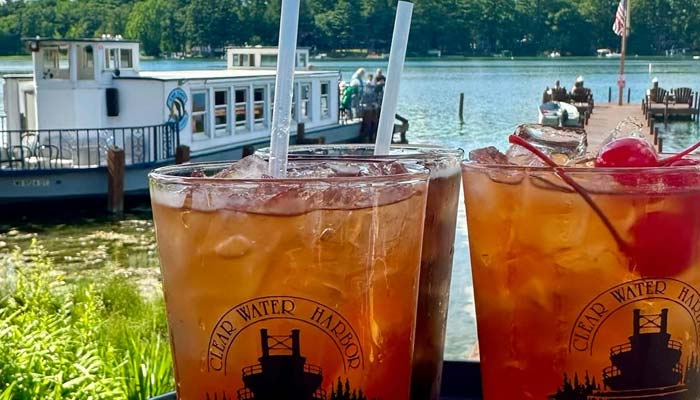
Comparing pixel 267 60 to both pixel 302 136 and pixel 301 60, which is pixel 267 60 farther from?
pixel 302 136

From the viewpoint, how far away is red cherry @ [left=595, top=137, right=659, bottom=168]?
107 centimetres

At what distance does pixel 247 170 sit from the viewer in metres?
1.04

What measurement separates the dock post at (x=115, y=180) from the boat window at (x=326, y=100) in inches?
272

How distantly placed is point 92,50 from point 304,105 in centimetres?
565

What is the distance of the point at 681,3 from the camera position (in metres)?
55.2

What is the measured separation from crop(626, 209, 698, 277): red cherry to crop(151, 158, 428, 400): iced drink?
24 centimetres

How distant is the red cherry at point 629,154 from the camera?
1.07m

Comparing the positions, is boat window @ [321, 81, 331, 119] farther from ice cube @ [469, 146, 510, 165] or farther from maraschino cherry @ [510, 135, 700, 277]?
maraschino cherry @ [510, 135, 700, 277]

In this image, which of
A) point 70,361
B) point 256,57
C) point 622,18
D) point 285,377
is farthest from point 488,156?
point 622,18

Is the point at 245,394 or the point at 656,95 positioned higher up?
the point at 245,394

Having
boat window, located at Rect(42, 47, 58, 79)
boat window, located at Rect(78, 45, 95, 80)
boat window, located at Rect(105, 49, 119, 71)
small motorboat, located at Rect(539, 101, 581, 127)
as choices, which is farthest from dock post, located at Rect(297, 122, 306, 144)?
→ small motorboat, located at Rect(539, 101, 581, 127)

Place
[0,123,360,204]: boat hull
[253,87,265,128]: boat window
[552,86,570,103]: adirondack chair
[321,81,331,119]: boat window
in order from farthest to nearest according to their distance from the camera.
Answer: [552,86,570,103]: adirondack chair, [321,81,331,119]: boat window, [253,87,265,128]: boat window, [0,123,360,204]: boat hull

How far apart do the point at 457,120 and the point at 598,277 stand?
32.2 meters

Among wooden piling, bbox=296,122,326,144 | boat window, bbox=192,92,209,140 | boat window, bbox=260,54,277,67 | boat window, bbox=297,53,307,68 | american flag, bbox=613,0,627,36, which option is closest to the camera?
boat window, bbox=192,92,209,140
